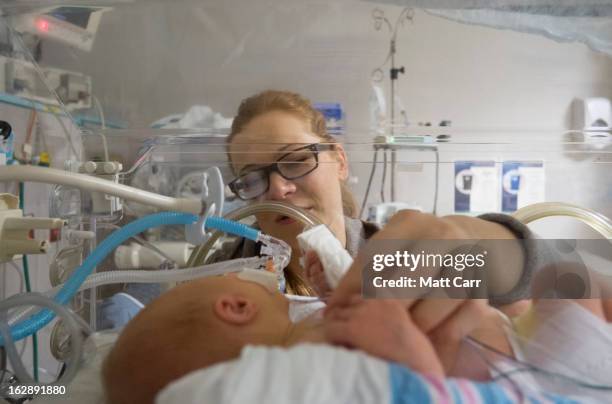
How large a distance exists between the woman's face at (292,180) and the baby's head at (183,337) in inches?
13.5

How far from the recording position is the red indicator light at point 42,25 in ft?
4.05

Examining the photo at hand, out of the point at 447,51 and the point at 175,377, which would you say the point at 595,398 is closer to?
A: the point at 175,377

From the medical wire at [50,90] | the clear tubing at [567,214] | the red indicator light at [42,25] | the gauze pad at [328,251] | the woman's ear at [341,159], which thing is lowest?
the gauze pad at [328,251]

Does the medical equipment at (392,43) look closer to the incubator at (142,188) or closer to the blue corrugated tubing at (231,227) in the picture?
the incubator at (142,188)

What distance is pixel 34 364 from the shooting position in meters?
0.84

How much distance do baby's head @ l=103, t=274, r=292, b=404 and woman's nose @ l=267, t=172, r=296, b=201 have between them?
1.23ft

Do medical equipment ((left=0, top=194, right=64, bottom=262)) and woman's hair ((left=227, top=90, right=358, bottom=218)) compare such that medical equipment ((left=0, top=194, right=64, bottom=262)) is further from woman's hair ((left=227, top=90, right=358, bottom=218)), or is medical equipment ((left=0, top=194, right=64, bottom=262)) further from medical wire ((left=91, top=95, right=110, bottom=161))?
woman's hair ((left=227, top=90, right=358, bottom=218))

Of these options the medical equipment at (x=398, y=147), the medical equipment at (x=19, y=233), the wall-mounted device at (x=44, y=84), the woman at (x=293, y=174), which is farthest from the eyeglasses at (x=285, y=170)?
the wall-mounted device at (x=44, y=84)

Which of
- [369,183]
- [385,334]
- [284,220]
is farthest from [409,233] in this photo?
[369,183]

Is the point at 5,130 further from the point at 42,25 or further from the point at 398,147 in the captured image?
the point at 398,147

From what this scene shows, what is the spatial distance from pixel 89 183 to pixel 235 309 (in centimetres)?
30

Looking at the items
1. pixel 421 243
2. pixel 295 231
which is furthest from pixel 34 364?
pixel 421 243

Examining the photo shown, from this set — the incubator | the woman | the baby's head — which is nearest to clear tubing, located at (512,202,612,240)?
the incubator

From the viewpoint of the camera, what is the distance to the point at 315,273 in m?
0.66
